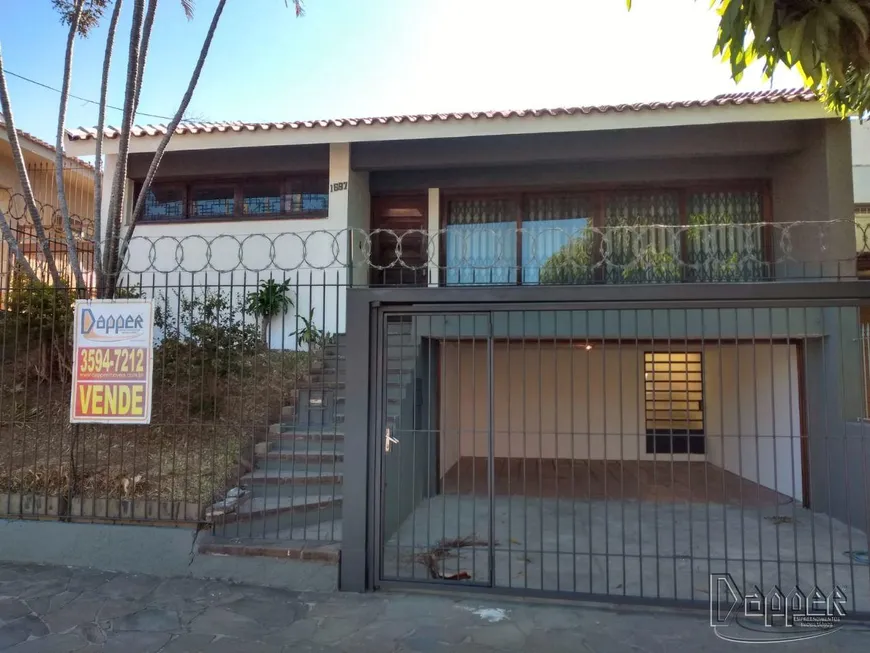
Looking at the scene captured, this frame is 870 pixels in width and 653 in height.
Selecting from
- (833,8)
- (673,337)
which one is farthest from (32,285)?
(673,337)

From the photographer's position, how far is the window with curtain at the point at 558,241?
25.7 ft

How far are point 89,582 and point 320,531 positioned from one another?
5.91ft

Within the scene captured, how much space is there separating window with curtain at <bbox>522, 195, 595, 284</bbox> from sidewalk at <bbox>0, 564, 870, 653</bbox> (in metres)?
4.67

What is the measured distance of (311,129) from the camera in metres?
7.67

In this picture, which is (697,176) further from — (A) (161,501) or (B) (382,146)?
(A) (161,501)

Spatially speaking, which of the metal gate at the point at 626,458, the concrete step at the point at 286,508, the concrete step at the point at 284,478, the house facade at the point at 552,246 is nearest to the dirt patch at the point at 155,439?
the concrete step at the point at 284,478

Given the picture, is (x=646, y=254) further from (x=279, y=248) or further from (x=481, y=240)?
(x=279, y=248)

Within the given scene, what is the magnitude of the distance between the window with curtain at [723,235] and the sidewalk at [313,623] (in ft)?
16.1

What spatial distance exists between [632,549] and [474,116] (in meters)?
5.36

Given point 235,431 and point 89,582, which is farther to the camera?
point 235,431

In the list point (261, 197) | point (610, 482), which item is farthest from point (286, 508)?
point (610, 482)

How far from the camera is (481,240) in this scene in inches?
335

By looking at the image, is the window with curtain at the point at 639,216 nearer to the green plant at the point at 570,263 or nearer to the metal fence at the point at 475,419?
the metal fence at the point at 475,419

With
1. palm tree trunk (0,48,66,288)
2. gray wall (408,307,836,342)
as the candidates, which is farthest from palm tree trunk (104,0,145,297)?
gray wall (408,307,836,342)
